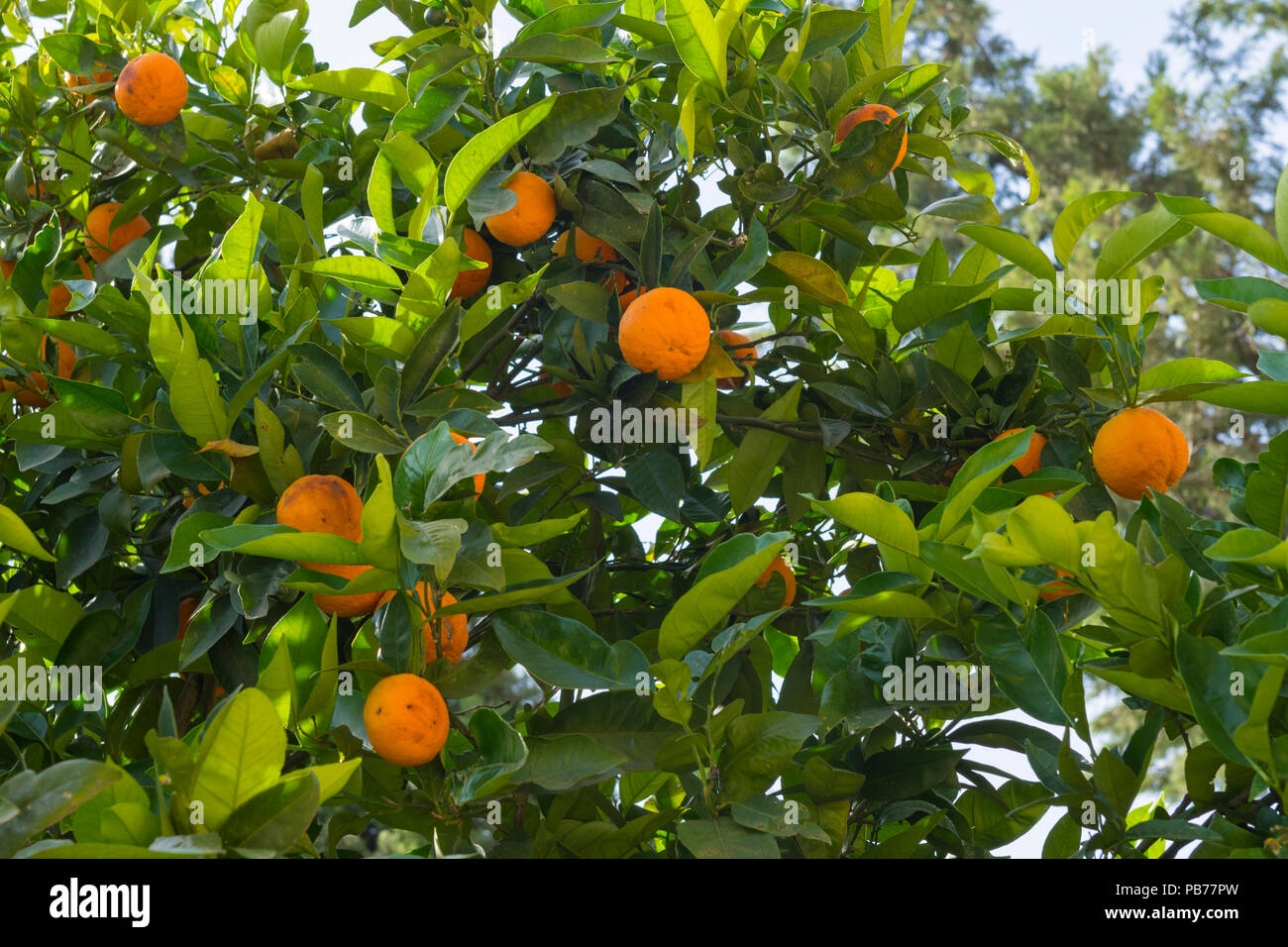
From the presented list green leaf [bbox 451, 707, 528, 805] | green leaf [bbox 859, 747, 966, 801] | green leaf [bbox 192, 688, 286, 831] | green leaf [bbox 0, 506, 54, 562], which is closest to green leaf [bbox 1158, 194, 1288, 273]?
green leaf [bbox 859, 747, 966, 801]

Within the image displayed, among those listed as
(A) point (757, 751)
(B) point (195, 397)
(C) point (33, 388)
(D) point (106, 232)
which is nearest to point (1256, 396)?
(A) point (757, 751)

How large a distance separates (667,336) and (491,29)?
0.41m

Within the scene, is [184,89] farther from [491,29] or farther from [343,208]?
[491,29]

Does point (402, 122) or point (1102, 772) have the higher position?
point (402, 122)

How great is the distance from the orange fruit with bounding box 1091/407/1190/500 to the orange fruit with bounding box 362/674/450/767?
655 mm

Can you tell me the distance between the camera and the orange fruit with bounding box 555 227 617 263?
123 centimetres

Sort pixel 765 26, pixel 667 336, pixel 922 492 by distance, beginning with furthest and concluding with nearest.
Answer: pixel 765 26
pixel 922 492
pixel 667 336

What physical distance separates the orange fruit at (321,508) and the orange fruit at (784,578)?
17.1 inches

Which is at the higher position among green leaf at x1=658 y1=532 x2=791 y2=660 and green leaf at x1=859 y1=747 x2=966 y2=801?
green leaf at x1=658 y1=532 x2=791 y2=660

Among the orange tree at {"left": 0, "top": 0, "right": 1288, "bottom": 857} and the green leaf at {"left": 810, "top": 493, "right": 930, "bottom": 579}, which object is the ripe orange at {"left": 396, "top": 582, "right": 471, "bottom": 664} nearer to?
the orange tree at {"left": 0, "top": 0, "right": 1288, "bottom": 857}

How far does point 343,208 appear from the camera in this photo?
4.46ft

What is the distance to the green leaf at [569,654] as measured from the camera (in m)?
0.89

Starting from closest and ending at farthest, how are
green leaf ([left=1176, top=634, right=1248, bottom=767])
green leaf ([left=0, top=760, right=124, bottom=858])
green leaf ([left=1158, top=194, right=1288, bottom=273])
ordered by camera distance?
green leaf ([left=0, top=760, right=124, bottom=858])
green leaf ([left=1176, top=634, right=1248, bottom=767])
green leaf ([left=1158, top=194, right=1288, bottom=273])
